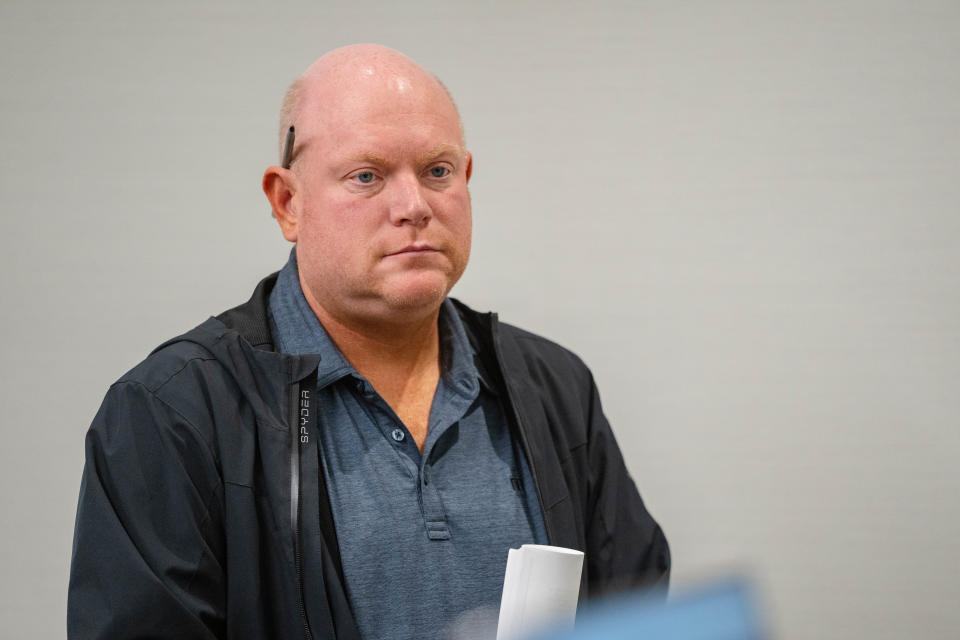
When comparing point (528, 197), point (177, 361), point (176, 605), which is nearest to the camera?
point (176, 605)

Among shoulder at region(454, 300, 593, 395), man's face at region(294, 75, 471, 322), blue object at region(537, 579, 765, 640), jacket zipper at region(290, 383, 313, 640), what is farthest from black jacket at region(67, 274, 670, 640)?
blue object at region(537, 579, 765, 640)

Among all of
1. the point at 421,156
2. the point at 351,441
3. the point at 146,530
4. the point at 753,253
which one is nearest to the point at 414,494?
the point at 351,441

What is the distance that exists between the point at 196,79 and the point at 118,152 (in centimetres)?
19

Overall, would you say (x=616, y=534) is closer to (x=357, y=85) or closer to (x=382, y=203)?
(x=382, y=203)

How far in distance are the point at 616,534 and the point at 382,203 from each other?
59 cm

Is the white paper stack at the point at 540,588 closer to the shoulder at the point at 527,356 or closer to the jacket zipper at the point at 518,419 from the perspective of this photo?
the jacket zipper at the point at 518,419

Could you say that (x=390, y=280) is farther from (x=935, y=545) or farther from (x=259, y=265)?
(x=935, y=545)

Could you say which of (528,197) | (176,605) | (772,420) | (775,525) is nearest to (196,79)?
(528,197)

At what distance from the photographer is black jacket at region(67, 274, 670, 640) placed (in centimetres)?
109

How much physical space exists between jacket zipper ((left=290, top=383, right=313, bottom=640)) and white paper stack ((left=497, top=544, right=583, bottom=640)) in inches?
12.3

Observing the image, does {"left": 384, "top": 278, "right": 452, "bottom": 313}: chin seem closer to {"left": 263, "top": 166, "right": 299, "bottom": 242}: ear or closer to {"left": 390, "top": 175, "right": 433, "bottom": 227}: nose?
{"left": 390, "top": 175, "right": 433, "bottom": 227}: nose

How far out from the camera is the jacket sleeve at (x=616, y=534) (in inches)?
56.2

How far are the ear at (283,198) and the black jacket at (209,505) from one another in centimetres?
15

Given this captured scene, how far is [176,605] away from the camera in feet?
3.53
